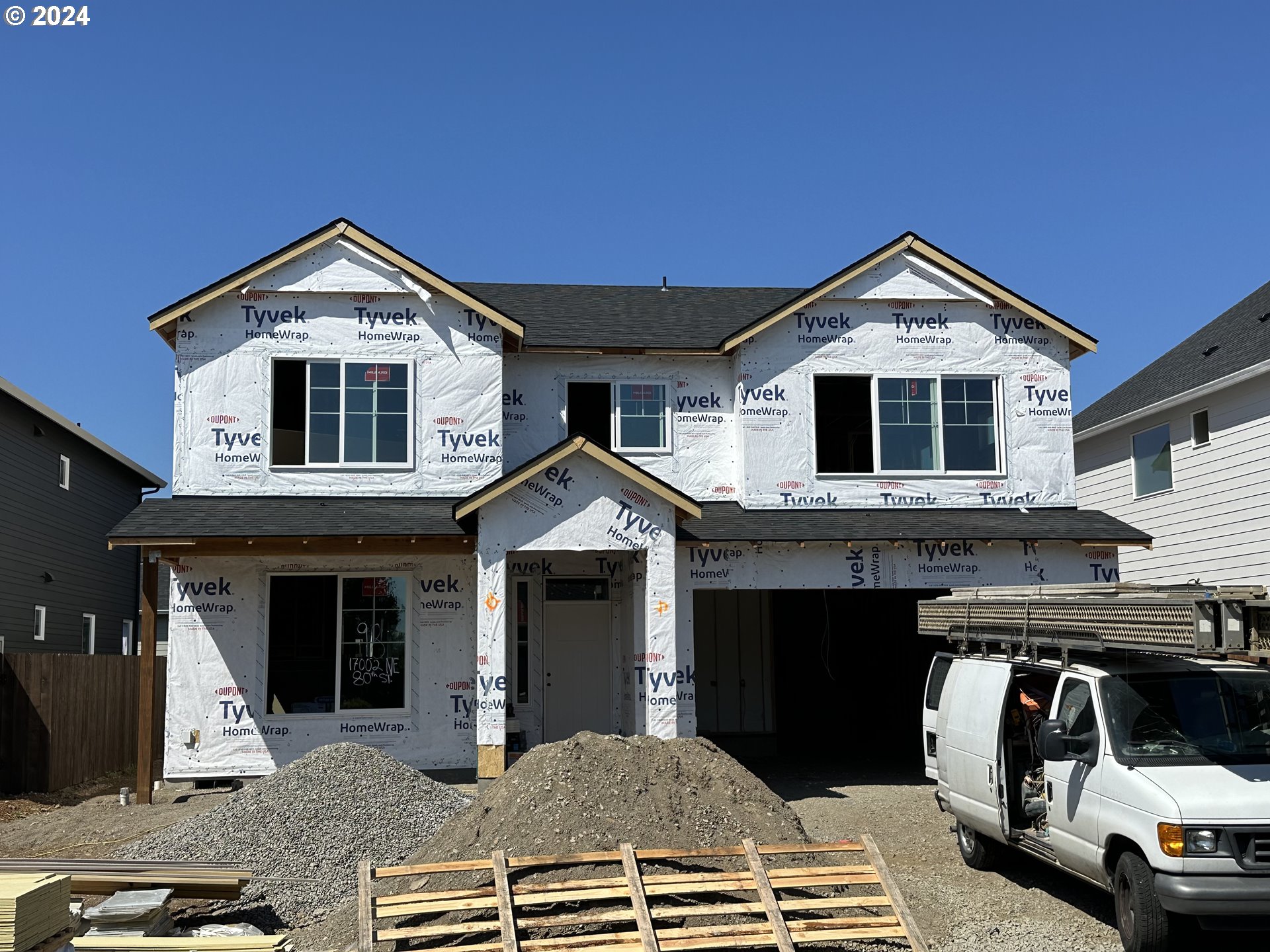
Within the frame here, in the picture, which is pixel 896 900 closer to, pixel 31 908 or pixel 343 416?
pixel 31 908

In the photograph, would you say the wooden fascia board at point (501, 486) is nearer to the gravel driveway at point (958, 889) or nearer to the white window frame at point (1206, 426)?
the gravel driveway at point (958, 889)

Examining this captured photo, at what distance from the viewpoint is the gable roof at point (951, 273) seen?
17609mm

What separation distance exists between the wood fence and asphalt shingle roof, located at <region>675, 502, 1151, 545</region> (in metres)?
7.89

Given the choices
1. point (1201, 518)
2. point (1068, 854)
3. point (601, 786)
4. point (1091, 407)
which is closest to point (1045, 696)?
point (1068, 854)

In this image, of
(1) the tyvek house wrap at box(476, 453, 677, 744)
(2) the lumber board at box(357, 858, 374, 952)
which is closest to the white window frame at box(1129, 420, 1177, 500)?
(1) the tyvek house wrap at box(476, 453, 677, 744)

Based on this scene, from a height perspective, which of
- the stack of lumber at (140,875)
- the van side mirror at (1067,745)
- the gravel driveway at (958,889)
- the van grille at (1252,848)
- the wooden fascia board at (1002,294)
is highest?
the wooden fascia board at (1002,294)

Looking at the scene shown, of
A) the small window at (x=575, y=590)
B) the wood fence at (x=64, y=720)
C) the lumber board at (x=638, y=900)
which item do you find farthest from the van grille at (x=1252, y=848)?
the wood fence at (x=64, y=720)

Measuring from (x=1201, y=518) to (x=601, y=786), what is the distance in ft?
43.7

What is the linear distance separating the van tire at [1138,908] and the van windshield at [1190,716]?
737 millimetres

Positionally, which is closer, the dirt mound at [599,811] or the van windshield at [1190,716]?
the van windshield at [1190,716]

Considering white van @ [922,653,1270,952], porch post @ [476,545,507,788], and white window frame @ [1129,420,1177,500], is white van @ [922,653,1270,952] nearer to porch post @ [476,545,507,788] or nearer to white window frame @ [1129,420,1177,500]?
porch post @ [476,545,507,788]

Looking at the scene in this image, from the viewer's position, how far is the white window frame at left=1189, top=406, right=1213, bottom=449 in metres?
18.9

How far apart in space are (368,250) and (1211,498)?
13825 mm

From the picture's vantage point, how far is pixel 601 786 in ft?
32.9
